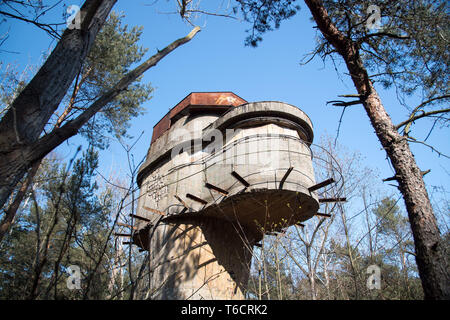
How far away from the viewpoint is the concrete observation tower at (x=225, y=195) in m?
7.10

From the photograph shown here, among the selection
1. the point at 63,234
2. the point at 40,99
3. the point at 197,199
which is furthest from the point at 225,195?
the point at 40,99

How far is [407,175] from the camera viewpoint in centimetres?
394

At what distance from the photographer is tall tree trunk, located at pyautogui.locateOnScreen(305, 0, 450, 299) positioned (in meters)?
3.25

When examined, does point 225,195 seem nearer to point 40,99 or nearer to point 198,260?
point 198,260

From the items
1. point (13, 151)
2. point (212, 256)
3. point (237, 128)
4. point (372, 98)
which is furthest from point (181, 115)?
point (13, 151)

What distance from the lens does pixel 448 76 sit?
5070 millimetres

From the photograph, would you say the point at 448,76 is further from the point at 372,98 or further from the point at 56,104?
the point at 56,104

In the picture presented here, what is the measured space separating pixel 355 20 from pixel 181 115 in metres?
6.46

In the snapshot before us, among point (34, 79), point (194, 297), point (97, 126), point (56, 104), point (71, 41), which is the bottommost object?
point (194, 297)

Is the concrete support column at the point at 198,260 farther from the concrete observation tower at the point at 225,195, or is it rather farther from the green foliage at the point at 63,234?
the green foliage at the point at 63,234

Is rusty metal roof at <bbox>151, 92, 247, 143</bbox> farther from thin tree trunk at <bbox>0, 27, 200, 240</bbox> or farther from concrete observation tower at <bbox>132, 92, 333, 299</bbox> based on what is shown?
thin tree trunk at <bbox>0, 27, 200, 240</bbox>

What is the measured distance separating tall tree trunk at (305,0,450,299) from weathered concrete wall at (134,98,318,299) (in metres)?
2.70

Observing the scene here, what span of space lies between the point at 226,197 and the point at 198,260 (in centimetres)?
189

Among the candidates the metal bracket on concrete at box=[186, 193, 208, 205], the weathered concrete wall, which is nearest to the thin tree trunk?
the weathered concrete wall
